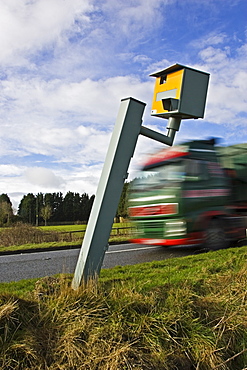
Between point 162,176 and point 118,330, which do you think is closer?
point 118,330

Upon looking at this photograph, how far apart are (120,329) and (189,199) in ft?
20.2

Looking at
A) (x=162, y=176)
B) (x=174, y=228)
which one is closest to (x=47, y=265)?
(x=174, y=228)

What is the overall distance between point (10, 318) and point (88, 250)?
1181 mm

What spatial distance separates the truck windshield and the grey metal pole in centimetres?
497

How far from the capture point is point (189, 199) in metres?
8.88

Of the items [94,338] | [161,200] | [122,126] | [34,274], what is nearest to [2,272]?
[34,274]

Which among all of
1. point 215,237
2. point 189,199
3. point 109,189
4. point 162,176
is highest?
point 162,176

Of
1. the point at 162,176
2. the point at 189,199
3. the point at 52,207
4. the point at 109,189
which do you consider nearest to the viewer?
the point at 109,189

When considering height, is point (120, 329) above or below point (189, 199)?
below

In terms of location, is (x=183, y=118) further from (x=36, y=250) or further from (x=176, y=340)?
(x=36, y=250)

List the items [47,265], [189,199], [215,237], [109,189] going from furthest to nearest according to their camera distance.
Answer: [215,237] < [189,199] < [47,265] < [109,189]

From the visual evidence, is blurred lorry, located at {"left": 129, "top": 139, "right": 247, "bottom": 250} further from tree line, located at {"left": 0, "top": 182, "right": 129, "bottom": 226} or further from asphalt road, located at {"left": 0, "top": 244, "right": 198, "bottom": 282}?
tree line, located at {"left": 0, "top": 182, "right": 129, "bottom": 226}

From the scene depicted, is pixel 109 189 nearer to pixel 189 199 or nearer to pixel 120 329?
pixel 120 329

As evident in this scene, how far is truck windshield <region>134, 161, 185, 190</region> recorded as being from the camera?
29.8 ft
